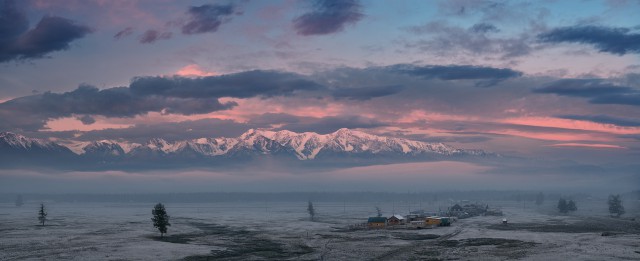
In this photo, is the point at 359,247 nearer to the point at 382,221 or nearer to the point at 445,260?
the point at 445,260

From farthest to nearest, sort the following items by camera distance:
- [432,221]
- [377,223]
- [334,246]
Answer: [432,221] < [377,223] < [334,246]

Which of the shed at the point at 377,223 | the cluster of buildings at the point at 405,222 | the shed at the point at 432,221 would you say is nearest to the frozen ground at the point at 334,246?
the shed at the point at 377,223

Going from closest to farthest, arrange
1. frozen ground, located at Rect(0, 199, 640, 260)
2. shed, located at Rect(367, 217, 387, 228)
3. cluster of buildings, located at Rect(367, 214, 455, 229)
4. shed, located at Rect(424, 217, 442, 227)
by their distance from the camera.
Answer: frozen ground, located at Rect(0, 199, 640, 260) < shed, located at Rect(367, 217, 387, 228) < cluster of buildings, located at Rect(367, 214, 455, 229) < shed, located at Rect(424, 217, 442, 227)

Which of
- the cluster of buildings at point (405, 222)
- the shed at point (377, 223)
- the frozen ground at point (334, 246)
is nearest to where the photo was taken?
the frozen ground at point (334, 246)

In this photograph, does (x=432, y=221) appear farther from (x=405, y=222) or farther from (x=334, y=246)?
(x=334, y=246)

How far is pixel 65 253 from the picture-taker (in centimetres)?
9388

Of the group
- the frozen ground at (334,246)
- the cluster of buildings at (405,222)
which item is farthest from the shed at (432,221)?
the frozen ground at (334,246)

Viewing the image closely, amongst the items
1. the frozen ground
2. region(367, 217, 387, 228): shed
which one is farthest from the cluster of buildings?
the frozen ground

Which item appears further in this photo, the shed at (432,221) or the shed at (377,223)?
the shed at (432,221)

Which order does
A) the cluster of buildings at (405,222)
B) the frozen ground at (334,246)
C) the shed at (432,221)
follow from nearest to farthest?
1. the frozen ground at (334,246)
2. the cluster of buildings at (405,222)
3. the shed at (432,221)

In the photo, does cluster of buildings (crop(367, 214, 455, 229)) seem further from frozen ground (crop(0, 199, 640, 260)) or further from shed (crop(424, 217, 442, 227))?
frozen ground (crop(0, 199, 640, 260))

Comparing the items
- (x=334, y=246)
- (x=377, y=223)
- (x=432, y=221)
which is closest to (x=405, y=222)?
(x=432, y=221)

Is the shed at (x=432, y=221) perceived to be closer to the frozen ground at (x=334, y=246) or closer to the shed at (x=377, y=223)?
the shed at (x=377, y=223)

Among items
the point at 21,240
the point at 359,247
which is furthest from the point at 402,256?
the point at 21,240
